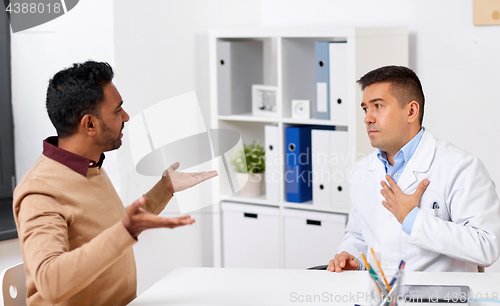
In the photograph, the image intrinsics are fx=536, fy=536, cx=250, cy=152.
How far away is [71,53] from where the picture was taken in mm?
2414

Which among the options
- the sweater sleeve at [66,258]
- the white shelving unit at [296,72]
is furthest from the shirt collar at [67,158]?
the white shelving unit at [296,72]

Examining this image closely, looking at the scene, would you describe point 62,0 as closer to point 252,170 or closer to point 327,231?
point 252,170

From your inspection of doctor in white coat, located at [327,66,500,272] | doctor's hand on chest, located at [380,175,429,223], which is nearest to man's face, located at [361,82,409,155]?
doctor in white coat, located at [327,66,500,272]

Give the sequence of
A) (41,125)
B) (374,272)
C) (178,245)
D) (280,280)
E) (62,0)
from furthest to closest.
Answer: (178,245), (41,125), (62,0), (280,280), (374,272)

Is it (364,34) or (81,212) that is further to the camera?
(364,34)

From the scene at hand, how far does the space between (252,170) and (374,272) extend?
5.70 ft

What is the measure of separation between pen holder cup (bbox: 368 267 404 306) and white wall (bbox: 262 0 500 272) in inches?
64.4

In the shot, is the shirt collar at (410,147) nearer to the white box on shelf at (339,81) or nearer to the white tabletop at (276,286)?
the white tabletop at (276,286)

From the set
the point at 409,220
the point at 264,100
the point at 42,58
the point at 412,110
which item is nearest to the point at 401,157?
the point at 412,110

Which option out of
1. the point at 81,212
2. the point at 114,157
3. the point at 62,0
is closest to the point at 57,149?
the point at 81,212

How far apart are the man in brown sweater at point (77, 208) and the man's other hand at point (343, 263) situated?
0.57 metres

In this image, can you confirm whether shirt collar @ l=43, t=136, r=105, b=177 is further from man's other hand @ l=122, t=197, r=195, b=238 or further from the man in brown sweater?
man's other hand @ l=122, t=197, r=195, b=238

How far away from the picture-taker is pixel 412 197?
5.33 ft

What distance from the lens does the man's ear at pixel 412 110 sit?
5.83 feet
